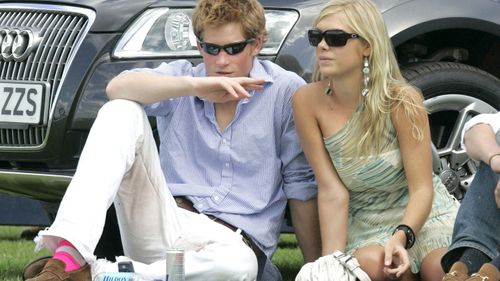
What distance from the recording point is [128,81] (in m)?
5.44

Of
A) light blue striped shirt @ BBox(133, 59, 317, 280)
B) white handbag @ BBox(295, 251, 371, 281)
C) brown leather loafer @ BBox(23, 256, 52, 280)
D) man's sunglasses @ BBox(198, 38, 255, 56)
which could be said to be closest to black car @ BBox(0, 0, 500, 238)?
light blue striped shirt @ BBox(133, 59, 317, 280)

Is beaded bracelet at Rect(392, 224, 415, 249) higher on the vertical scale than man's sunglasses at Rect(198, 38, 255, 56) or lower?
lower

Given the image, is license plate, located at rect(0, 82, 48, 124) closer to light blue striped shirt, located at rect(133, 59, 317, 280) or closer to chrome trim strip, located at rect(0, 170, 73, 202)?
chrome trim strip, located at rect(0, 170, 73, 202)

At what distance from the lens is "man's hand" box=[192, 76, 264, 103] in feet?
17.5

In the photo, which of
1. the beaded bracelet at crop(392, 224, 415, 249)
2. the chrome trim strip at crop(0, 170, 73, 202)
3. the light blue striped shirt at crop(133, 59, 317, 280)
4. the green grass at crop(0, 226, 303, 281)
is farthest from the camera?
the green grass at crop(0, 226, 303, 281)

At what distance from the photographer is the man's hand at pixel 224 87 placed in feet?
17.5

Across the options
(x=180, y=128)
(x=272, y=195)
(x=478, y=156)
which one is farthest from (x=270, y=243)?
(x=478, y=156)

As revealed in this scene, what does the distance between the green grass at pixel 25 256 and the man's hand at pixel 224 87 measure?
1699 millimetres

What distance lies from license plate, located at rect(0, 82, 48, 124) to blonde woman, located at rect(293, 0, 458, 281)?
1.31 meters

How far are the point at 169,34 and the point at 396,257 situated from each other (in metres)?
1.66

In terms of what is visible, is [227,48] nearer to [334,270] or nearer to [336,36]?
[336,36]

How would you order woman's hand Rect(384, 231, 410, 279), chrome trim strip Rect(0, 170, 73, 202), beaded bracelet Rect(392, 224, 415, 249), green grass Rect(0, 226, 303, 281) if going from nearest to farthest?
woman's hand Rect(384, 231, 410, 279), beaded bracelet Rect(392, 224, 415, 249), chrome trim strip Rect(0, 170, 73, 202), green grass Rect(0, 226, 303, 281)

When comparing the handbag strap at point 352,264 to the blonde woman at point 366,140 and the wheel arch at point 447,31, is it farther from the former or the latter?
the wheel arch at point 447,31

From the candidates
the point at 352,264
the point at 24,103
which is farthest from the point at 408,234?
the point at 24,103
